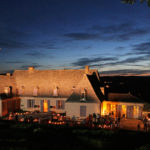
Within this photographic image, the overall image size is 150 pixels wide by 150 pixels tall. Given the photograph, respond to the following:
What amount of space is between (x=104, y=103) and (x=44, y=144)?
54.9ft

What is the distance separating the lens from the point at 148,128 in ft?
67.5

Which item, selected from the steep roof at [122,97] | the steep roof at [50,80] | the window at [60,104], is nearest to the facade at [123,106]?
the steep roof at [122,97]

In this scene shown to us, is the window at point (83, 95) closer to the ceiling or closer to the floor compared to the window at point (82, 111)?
closer to the ceiling

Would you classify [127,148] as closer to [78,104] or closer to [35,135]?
[35,135]

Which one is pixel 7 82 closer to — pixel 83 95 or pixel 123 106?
pixel 83 95

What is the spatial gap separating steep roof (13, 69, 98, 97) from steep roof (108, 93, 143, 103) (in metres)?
5.60

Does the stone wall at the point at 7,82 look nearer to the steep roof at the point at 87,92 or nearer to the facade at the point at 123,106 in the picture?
the steep roof at the point at 87,92

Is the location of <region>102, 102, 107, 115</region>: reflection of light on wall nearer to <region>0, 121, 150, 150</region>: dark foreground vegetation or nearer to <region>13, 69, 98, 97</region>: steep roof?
<region>13, 69, 98, 97</region>: steep roof

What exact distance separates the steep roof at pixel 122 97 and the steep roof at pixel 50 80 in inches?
221

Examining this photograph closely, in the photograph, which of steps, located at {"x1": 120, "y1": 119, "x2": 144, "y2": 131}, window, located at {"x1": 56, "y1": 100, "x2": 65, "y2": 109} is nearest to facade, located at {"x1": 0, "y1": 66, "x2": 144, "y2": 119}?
window, located at {"x1": 56, "y1": 100, "x2": 65, "y2": 109}

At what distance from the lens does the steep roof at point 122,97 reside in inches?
1054

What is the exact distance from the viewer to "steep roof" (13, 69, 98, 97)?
3116 centimetres

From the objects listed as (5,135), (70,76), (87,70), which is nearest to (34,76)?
(70,76)

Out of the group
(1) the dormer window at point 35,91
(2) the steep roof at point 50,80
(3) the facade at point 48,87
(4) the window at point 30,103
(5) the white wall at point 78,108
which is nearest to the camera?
(5) the white wall at point 78,108
